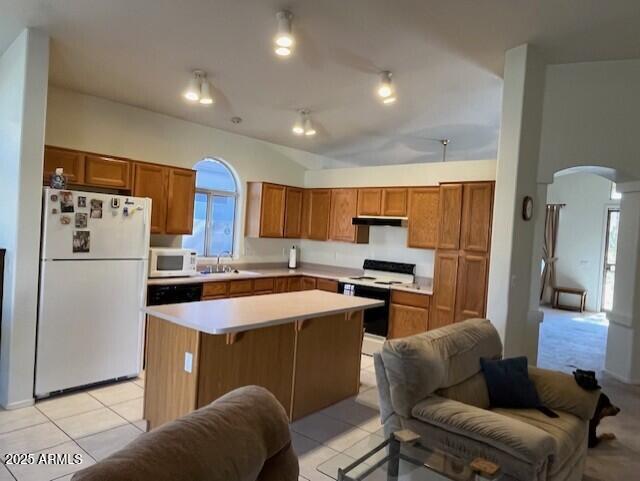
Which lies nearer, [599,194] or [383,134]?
[383,134]

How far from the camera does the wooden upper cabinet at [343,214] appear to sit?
604 cm

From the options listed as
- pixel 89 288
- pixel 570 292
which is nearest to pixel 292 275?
pixel 89 288

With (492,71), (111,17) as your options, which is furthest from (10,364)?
(492,71)

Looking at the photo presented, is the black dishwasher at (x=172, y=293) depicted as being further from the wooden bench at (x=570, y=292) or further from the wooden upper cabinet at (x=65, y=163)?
the wooden bench at (x=570, y=292)

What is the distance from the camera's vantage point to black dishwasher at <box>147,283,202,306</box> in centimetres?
431

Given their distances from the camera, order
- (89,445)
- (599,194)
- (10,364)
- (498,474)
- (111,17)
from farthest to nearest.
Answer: (599,194) < (10,364) < (111,17) < (89,445) < (498,474)

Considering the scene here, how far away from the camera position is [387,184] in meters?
5.81

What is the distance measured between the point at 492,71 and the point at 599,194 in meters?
6.29

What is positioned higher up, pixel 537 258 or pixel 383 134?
pixel 383 134

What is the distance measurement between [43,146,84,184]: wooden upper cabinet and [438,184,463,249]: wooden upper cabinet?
3.79 meters

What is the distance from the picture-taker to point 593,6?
113 inches

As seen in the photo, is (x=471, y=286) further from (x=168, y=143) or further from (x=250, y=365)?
(x=168, y=143)

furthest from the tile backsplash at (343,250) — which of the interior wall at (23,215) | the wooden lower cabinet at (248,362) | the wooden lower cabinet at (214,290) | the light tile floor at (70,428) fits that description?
the wooden lower cabinet at (248,362)

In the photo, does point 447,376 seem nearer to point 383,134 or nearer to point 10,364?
point 10,364
